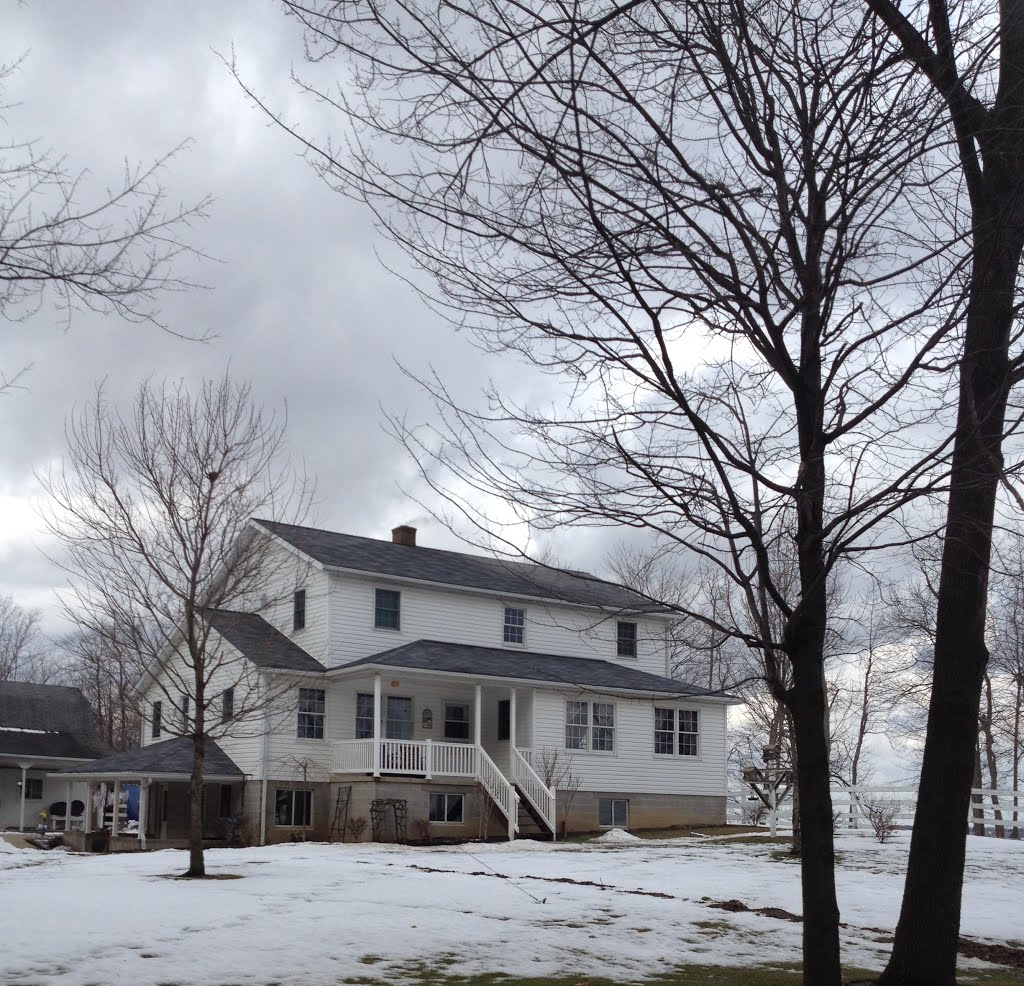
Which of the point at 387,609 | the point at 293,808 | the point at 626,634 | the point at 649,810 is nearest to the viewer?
the point at 293,808

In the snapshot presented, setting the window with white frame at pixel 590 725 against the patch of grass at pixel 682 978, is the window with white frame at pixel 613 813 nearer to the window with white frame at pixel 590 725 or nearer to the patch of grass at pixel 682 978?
the window with white frame at pixel 590 725

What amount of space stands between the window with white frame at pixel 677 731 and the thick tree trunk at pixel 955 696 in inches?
959

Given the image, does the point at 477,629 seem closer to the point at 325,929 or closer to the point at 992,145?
the point at 325,929

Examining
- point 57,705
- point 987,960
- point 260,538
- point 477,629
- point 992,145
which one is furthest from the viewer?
point 57,705

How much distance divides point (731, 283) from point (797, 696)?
8.59 feet

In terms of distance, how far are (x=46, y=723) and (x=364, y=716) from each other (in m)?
18.2

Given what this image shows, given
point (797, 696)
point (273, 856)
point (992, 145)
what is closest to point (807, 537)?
point (797, 696)

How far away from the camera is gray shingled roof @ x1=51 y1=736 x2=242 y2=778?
26.3 metres

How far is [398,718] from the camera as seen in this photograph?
2984 cm

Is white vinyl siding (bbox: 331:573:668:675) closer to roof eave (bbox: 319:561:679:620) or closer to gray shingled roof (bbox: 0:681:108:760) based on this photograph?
roof eave (bbox: 319:561:679:620)

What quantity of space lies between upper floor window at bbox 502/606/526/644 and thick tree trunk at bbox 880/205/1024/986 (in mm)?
25055

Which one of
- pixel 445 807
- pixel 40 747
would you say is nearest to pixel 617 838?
pixel 445 807

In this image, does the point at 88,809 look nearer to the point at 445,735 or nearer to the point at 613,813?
the point at 445,735

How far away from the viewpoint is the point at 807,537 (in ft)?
23.4
